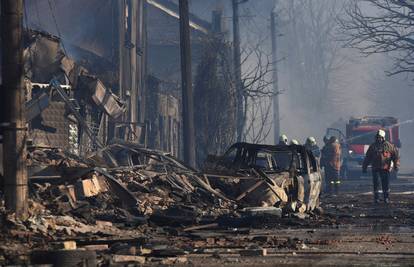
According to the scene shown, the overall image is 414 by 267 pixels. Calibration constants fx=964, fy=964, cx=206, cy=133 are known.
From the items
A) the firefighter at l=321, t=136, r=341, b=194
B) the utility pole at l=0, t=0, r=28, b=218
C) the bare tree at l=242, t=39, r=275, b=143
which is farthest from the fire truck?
the utility pole at l=0, t=0, r=28, b=218

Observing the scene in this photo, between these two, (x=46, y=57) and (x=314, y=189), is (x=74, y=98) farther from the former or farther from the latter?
(x=314, y=189)

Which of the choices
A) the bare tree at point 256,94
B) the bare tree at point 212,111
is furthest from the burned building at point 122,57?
the bare tree at point 256,94

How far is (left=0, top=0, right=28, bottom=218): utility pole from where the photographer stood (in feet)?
43.2

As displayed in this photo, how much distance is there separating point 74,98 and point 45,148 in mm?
7262

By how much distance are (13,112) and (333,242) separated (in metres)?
4.71

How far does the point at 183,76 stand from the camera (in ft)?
91.2

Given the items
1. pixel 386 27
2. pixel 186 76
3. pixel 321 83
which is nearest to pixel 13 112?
pixel 186 76

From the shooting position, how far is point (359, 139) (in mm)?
43969

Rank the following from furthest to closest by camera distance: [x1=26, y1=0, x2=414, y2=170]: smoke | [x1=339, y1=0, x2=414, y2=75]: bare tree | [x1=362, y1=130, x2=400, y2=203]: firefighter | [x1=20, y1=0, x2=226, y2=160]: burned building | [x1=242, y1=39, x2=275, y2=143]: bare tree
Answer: [x1=26, y1=0, x2=414, y2=170]: smoke, [x1=242, y1=39, x2=275, y2=143]: bare tree, [x1=339, y1=0, x2=414, y2=75]: bare tree, [x1=20, y1=0, x2=226, y2=160]: burned building, [x1=362, y1=130, x2=400, y2=203]: firefighter

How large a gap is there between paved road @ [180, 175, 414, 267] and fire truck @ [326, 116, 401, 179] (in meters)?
21.3

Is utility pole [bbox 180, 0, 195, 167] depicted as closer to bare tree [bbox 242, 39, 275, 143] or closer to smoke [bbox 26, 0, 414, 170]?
bare tree [bbox 242, 39, 275, 143]

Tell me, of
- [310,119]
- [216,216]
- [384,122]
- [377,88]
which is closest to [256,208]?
[216,216]

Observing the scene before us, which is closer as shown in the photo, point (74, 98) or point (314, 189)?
point (314, 189)

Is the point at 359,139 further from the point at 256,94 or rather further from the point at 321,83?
the point at 321,83
